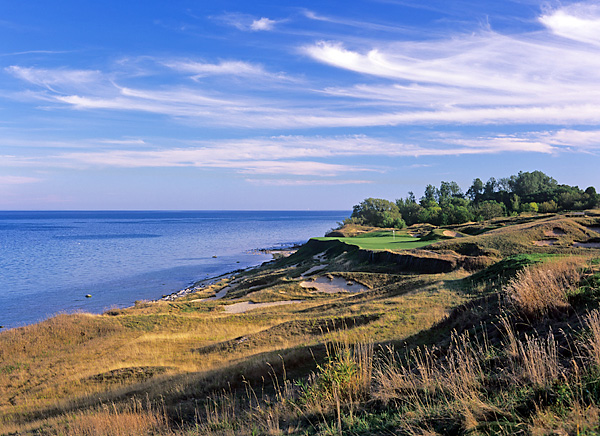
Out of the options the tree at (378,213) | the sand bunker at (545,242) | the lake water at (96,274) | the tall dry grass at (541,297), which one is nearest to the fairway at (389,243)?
the sand bunker at (545,242)

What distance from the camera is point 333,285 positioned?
101ft

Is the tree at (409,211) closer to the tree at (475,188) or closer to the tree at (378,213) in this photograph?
the tree at (378,213)

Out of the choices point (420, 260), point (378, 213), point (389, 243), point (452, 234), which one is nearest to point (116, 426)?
point (420, 260)

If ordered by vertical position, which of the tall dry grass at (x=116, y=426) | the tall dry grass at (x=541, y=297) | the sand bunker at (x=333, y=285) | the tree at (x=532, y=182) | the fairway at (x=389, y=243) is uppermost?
the tree at (x=532, y=182)

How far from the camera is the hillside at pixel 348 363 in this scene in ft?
15.2

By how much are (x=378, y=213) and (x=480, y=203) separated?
24983 millimetres

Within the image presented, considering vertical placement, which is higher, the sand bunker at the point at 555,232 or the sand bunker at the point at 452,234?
the sand bunker at the point at 555,232

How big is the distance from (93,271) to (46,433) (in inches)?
2163

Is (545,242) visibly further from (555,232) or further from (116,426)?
(116,426)

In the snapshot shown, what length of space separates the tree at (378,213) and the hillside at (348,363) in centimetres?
7509

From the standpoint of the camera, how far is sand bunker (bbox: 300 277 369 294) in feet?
95.5

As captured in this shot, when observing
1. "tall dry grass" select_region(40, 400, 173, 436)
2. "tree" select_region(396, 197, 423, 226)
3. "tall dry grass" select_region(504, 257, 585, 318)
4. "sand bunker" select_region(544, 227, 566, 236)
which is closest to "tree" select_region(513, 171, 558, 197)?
"tree" select_region(396, 197, 423, 226)

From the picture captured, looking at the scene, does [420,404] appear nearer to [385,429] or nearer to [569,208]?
[385,429]

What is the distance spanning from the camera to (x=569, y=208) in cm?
7375
